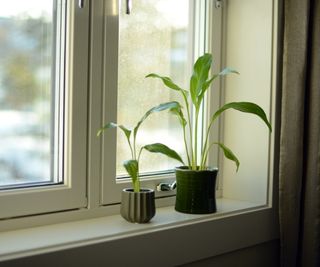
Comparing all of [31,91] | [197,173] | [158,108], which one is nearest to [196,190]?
[197,173]

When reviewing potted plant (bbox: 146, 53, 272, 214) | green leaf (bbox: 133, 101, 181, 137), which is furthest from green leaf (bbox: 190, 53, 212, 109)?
green leaf (bbox: 133, 101, 181, 137)

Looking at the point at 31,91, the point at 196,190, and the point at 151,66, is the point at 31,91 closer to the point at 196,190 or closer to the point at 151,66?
the point at 151,66

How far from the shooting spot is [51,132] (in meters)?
1.38

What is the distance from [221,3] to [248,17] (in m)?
0.11

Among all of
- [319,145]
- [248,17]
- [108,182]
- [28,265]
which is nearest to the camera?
[28,265]

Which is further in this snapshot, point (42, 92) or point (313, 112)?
point (313, 112)

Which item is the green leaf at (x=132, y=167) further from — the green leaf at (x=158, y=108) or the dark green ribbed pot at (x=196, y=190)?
the dark green ribbed pot at (x=196, y=190)

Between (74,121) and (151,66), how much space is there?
1.22ft

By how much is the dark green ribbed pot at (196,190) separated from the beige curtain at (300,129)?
281 mm

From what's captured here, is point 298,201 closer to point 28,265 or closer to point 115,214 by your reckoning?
point 115,214

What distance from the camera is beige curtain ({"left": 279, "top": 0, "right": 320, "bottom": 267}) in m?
1.61

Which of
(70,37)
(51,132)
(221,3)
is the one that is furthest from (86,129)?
(221,3)

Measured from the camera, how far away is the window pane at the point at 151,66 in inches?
59.9

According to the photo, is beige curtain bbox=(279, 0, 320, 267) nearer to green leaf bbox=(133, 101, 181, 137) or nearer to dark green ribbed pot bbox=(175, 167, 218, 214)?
dark green ribbed pot bbox=(175, 167, 218, 214)
